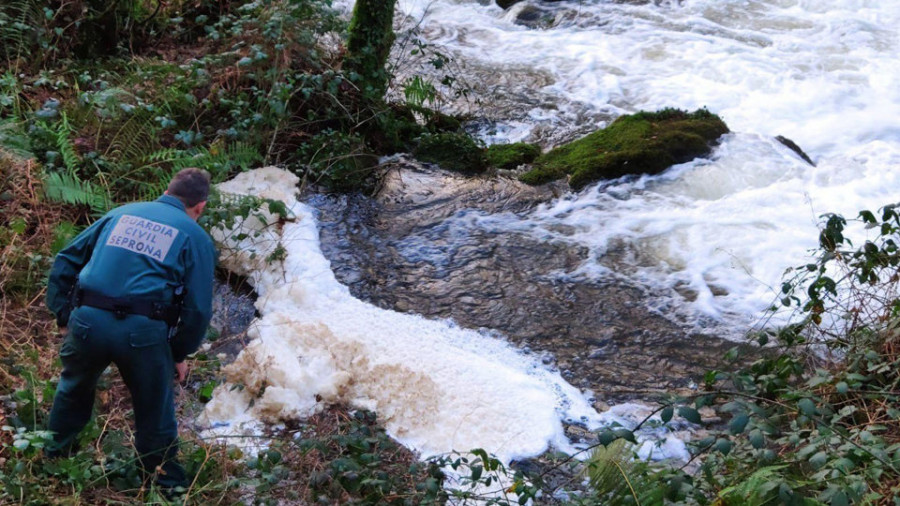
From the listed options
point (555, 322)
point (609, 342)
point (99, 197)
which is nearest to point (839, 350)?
point (609, 342)

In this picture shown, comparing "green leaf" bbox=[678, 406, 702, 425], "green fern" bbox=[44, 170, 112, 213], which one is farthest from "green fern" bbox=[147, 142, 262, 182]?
"green leaf" bbox=[678, 406, 702, 425]

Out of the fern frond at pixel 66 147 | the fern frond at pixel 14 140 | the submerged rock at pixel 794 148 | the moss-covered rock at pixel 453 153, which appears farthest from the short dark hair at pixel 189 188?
the submerged rock at pixel 794 148

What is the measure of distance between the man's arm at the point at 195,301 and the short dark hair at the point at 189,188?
283mm

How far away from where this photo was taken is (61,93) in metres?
8.77

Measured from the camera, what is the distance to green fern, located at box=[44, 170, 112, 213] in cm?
707

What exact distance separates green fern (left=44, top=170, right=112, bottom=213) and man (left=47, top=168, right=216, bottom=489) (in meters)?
2.78

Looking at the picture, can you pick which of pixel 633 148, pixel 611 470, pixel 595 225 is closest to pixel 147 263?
pixel 611 470

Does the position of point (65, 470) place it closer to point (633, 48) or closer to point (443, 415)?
point (443, 415)

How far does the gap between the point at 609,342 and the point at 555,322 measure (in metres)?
0.48

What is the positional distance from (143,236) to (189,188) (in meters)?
0.42

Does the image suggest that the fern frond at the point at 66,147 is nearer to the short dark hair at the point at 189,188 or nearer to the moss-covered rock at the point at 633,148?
the short dark hair at the point at 189,188

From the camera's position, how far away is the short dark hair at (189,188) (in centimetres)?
470

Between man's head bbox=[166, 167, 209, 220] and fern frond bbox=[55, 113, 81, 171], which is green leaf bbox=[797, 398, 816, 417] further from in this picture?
fern frond bbox=[55, 113, 81, 171]

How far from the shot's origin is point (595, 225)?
8.41m
